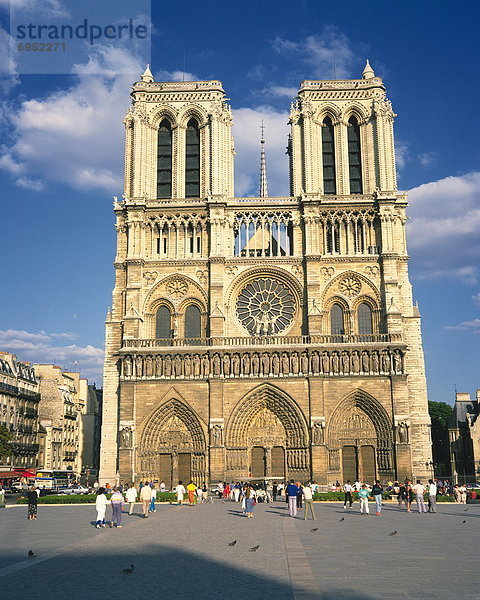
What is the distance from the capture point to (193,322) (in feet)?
165

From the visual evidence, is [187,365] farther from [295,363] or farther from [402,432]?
[402,432]

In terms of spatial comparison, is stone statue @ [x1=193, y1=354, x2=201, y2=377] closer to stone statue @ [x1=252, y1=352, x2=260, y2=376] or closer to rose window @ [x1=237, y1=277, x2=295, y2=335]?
stone statue @ [x1=252, y1=352, x2=260, y2=376]

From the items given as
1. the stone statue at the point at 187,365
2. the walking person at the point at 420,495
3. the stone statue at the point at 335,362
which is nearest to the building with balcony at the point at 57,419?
the stone statue at the point at 187,365

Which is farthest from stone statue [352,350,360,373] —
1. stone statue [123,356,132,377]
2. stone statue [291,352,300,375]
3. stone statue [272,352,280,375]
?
stone statue [123,356,132,377]

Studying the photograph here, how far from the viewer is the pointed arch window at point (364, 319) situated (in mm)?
49625

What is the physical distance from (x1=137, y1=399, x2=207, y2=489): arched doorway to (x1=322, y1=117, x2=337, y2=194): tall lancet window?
19694mm

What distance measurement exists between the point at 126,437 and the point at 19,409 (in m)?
24.5

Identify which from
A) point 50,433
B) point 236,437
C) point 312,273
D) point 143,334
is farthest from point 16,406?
point 312,273

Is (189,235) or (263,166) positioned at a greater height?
(263,166)

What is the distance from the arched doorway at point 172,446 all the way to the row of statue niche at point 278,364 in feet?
8.35

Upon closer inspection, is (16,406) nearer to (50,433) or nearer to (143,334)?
(50,433)

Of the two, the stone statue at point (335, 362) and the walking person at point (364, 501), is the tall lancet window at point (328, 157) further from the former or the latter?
the walking person at point (364, 501)

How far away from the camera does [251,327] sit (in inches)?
1976

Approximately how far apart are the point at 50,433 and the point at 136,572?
61298 millimetres
